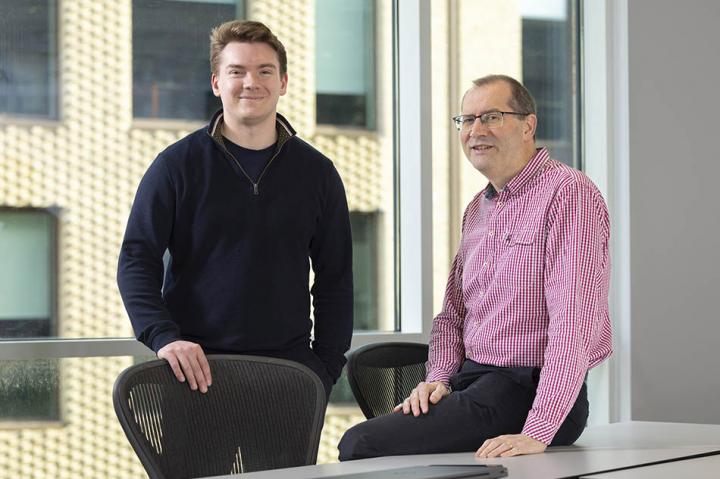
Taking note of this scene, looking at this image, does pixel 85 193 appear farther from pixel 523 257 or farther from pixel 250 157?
pixel 523 257

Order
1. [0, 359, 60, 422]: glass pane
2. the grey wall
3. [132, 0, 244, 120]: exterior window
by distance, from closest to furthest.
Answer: [0, 359, 60, 422]: glass pane
[132, 0, 244, 120]: exterior window
the grey wall

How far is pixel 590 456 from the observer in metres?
2.16

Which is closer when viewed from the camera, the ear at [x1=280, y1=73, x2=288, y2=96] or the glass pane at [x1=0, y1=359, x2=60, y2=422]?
the ear at [x1=280, y1=73, x2=288, y2=96]

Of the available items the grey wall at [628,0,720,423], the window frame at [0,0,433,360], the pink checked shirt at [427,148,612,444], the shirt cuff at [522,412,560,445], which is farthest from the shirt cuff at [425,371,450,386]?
the grey wall at [628,0,720,423]

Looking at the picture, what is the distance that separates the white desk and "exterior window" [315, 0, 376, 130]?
6.31 feet

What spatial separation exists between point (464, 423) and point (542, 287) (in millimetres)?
409

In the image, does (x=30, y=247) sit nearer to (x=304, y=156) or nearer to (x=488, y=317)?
(x=304, y=156)

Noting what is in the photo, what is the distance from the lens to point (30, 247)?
11.8 ft

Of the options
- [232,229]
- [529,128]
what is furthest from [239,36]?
[529,128]

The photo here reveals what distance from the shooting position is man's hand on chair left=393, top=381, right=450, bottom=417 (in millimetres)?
2498

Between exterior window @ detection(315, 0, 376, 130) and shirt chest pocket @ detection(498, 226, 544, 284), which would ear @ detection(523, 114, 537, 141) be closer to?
shirt chest pocket @ detection(498, 226, 544, 284)

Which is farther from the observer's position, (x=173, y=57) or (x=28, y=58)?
(x=173, y=57)

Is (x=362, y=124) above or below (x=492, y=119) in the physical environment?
above

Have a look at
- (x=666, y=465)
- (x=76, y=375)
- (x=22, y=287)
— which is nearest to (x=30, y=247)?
(x=22, y=287)
